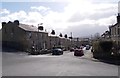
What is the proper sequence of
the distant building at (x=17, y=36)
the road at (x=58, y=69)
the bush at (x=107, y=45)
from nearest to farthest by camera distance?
the road at (x=58, y=69) → the bush at (x=107, y=45) → the distant building at (x=17, y=36)

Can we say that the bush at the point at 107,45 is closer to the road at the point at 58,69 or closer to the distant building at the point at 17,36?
the road at the point at 58,69

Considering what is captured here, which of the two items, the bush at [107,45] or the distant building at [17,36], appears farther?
the distant building at [17,36]

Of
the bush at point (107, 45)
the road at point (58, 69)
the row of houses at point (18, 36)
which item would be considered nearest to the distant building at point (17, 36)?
the row of houses at point (18, 36)

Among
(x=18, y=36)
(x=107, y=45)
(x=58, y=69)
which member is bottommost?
(x=58, y=69)

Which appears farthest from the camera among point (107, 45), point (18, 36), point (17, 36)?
point (17, 36)

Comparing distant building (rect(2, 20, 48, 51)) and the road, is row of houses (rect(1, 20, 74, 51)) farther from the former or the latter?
the road

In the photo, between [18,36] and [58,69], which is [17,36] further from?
[58,69]

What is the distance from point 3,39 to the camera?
88.4m

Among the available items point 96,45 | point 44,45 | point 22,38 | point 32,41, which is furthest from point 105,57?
point 44,45

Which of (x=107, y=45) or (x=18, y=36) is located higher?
(x=18, y=36)

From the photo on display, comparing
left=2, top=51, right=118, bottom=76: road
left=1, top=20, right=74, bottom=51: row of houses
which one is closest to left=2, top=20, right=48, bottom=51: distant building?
left=1, top=20, right=74, bottom=51: row of houses

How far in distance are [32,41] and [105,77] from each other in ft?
242

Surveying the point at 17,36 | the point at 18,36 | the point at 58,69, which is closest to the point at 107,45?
the point at 58,69

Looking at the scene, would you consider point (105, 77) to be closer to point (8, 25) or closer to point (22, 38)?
point (22, 38)
